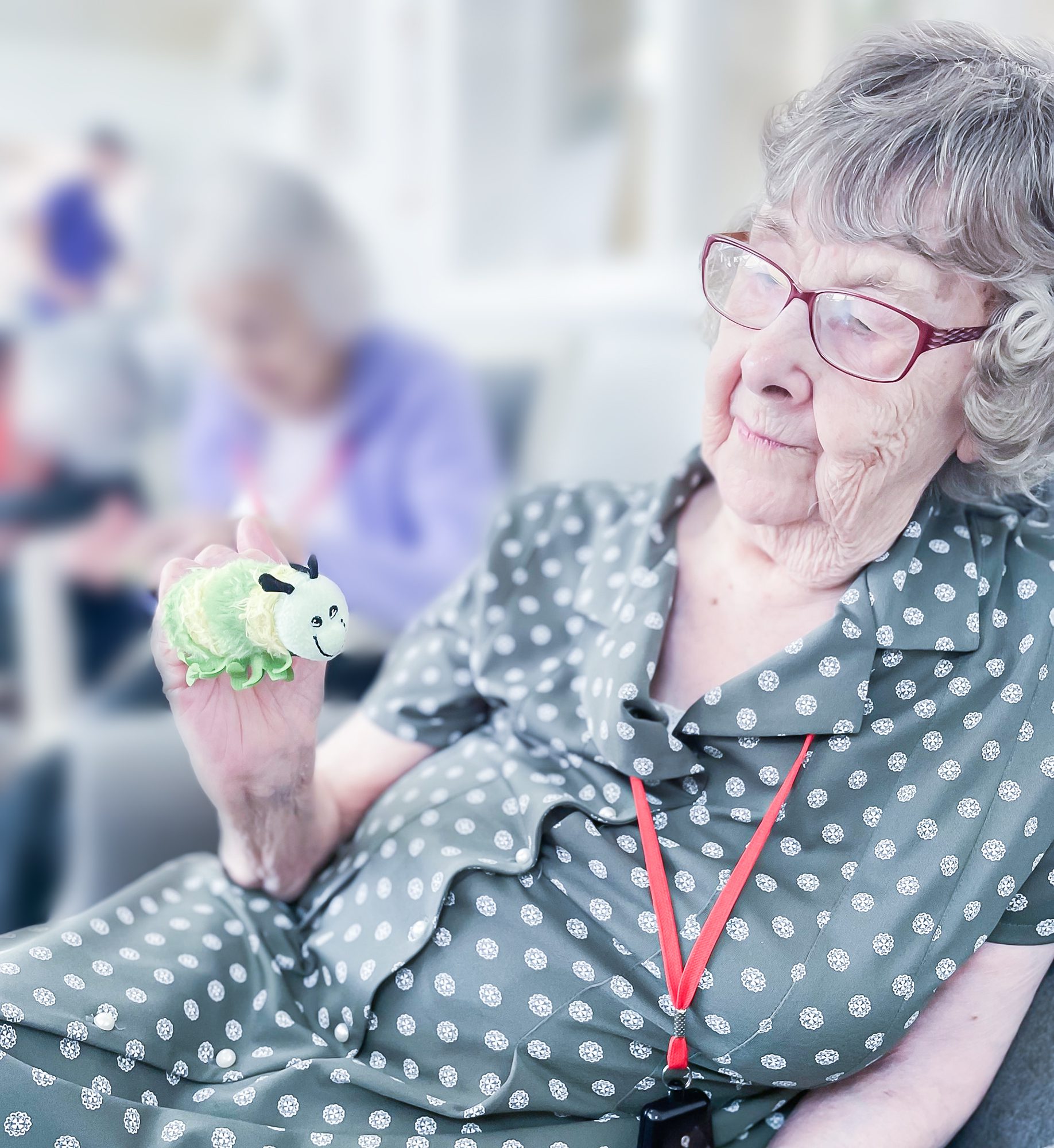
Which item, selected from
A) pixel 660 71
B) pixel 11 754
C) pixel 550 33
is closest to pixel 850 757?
pixel 11 754

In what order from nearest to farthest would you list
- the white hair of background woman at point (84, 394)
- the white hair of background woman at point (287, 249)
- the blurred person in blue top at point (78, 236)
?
the white hair of background woman at point (287, 249) → the white hair of background woman at point (84, 394) → the blurred person in blue top at point (78, 236)

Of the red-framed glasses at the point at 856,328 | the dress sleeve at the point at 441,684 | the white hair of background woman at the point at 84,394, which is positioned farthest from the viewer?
the white hair of background woman at the point at 84,394

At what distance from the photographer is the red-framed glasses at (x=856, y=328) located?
716mm

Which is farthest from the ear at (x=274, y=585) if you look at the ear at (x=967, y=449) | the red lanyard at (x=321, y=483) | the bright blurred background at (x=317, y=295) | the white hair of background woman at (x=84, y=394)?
the white hair of background woman at (x=84, y=394)

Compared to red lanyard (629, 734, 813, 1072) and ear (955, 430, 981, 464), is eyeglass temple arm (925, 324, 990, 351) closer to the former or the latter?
ear (955, 430, 981, 464)

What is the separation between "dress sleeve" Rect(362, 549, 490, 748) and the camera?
916 millimetres

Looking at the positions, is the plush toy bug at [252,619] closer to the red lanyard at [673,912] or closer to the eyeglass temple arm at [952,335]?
the red lanyard at [673,912]

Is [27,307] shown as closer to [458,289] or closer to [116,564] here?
[116,564]

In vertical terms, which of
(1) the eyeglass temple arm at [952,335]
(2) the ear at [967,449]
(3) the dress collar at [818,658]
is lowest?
(3) the dress collar at [818,658]

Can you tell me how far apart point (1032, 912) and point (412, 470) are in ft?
4.47

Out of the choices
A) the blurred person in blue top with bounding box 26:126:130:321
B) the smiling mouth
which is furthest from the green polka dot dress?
the blurred person in blue top with bounding box 26:126:130:321

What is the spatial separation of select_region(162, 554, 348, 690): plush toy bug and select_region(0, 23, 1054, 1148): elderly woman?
36mm

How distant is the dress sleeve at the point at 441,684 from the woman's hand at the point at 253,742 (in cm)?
11

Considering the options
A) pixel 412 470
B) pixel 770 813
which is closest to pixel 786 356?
pixel 770 813
